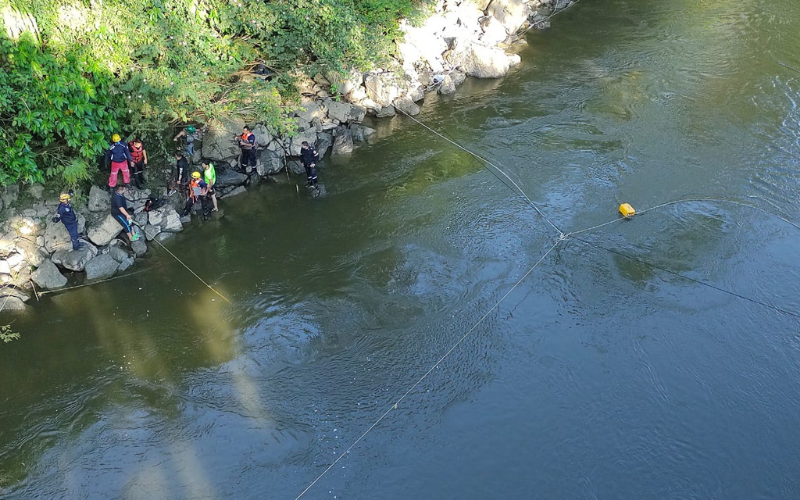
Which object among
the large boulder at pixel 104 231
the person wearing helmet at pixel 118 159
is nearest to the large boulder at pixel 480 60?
the person wearing helmet at pixel 118 159

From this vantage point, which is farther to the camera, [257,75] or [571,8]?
[571,8]

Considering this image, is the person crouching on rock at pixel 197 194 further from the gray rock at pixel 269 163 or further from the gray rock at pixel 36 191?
the gray rock at pixel 36 191

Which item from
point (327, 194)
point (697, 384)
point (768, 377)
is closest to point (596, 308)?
point (697, 384)

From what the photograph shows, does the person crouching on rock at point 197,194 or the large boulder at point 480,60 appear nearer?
the person crouching on rock at point 197,194

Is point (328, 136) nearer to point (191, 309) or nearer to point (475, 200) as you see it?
point (475, 200)

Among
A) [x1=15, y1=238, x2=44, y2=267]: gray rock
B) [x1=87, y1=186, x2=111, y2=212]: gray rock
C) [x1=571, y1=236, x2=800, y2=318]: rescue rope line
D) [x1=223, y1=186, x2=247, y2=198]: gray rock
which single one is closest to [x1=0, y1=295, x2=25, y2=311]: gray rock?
[x1=15, y1=238, x2=44, y2=267]: gray rock
